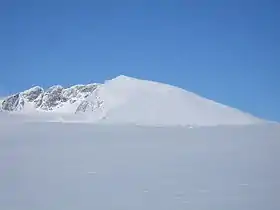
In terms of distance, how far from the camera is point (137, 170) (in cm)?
582

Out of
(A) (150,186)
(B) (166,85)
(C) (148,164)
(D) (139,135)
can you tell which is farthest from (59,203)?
(B) (166,85)

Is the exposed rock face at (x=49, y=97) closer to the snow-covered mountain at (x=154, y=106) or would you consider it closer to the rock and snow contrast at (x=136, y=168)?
the snow-covered mountain at (x=154, y=106)

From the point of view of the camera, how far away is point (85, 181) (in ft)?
17.1

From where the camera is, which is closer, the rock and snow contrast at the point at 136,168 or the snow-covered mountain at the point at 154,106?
the rock and snow contrast at the point at 136,168

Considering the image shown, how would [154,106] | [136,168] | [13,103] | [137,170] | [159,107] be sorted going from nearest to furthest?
[137,170] < [136,168] < [159,107] < [154,106] < [13,103]

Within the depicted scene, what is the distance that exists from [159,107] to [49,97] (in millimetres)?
86986

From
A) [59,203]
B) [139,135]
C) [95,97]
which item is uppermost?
[95,97]

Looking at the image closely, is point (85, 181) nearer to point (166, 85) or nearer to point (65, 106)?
point (166, 85)

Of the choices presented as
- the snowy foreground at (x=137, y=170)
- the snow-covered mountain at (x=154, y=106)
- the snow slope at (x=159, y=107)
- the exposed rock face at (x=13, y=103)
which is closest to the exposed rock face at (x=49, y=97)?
the exposed rock face at (x=13, y=103)

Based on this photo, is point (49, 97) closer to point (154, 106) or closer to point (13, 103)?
point (13, 103)

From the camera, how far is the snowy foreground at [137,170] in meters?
4.52

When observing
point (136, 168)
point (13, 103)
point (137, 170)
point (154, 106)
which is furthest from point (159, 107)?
point (13, 103)

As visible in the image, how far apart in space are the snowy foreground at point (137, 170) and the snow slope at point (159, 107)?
29.6m

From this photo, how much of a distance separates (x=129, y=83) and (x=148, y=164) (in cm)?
4948
